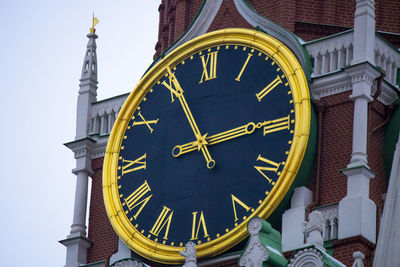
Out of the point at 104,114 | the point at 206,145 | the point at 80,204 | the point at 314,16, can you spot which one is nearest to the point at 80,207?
the point at 80,204

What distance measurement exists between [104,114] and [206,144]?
2930mm

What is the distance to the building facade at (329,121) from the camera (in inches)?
1305

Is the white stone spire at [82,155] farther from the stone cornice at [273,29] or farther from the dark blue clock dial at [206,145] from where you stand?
the stone cornice at [273,29]

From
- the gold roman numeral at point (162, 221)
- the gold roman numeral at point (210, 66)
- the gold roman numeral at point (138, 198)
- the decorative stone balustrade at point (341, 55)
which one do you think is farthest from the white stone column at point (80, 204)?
the decorative stone balustrade at point (341, 55)

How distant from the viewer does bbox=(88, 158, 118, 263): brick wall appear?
36.1 m

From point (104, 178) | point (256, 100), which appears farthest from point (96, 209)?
point (256, 100)

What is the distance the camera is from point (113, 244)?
1419 inches

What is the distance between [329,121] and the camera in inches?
1356

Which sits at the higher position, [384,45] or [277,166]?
[384,45]

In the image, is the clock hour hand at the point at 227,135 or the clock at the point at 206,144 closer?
the clock at the point at 206,144

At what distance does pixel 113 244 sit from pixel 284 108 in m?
3.82

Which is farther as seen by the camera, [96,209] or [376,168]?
[96,209]

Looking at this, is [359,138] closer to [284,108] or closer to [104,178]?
[284,108]

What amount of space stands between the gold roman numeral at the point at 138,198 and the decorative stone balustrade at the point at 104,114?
5.82 feet
